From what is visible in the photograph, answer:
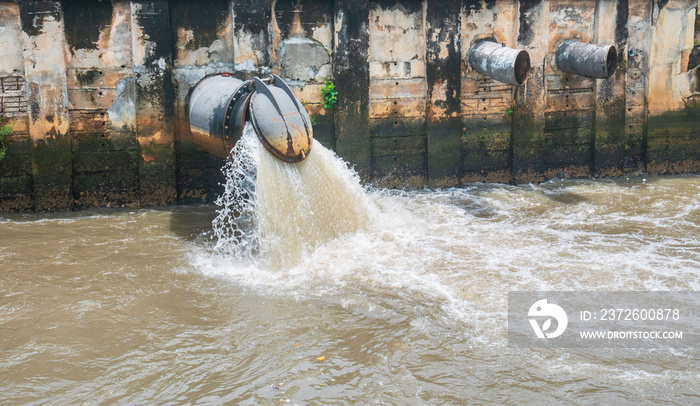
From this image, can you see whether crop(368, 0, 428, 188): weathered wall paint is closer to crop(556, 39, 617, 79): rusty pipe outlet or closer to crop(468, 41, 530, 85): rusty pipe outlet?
crop(468, 41, 530, 85): rusty pipe outlet

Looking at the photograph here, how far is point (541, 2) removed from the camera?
10.1 metres

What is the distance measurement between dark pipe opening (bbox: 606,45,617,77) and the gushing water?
13.2 ft

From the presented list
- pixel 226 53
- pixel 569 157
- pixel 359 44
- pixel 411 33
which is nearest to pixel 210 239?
pixel 226 53

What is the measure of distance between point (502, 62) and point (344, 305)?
4369 millimetres

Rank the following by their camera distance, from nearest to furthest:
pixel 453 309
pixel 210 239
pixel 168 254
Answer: pixel 453 309 → pixel 168 254 → pixel 210 239

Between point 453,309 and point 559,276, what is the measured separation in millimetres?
1257

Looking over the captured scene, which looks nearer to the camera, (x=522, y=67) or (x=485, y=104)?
(x=522, y=67)

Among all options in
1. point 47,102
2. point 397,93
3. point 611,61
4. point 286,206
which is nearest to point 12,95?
point 47,102

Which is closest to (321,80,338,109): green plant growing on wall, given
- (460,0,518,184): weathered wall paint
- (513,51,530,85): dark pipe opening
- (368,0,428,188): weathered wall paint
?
(368,0,428,188): weathered wall paint

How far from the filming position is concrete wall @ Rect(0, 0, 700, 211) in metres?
8.89

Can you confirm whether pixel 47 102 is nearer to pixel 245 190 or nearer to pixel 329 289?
pixel 245 190

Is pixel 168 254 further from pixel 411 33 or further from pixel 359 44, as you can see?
pixel 411 33

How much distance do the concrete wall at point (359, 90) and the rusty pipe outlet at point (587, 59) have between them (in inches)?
10.9

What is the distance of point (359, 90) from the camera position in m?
9.70
